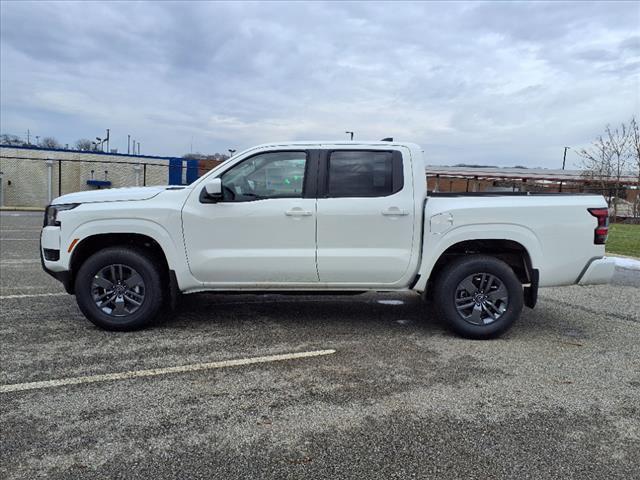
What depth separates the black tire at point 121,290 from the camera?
16.4 ft

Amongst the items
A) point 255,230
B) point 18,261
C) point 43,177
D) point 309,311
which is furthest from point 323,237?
point 43,177

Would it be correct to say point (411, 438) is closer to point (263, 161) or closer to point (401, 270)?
point (401, 270)

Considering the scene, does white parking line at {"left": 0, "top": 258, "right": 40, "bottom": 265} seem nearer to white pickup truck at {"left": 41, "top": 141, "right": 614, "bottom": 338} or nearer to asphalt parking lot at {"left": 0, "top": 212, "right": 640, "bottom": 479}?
asphalt parking lot at {"left": 0, "top": 212, "right": 640, "bottom": 479}

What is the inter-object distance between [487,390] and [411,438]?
3.33ft

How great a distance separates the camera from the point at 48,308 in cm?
595

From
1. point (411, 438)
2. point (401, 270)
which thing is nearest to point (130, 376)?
point (411, 438)

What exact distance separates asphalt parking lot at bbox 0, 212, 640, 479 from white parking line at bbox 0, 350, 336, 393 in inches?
1.3

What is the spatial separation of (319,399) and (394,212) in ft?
6.76

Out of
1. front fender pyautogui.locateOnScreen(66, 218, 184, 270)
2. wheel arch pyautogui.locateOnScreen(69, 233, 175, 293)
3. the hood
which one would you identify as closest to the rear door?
front fender pyautogui.locateOnScreen(66, 218, 184, 270)

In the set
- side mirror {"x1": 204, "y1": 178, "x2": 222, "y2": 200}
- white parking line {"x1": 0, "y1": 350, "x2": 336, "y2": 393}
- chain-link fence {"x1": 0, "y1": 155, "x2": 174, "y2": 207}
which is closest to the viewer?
white parking line {"x1": 0, "y1": 350, "x2": 336, "y2": 393}

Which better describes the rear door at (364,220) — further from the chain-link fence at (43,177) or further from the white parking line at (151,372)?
the chain-link fence at (43,177)

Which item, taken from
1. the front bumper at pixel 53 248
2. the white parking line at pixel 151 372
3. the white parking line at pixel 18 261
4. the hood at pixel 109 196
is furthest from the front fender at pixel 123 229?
the white parking line at pixel 18 261

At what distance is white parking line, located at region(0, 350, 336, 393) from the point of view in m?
3.72

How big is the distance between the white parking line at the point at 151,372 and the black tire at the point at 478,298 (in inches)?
50.4
